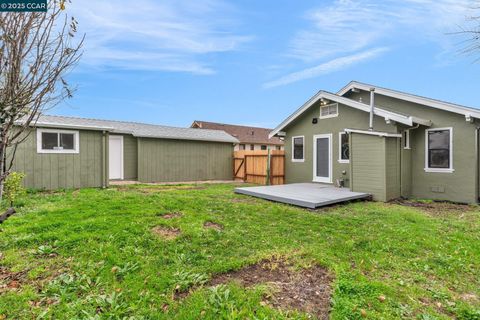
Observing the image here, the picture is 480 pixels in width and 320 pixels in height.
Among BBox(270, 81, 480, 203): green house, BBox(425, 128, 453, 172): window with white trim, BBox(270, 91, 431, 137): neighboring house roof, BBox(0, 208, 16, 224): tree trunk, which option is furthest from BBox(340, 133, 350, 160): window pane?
BBox(0, 208, 16, 224): tree trunk

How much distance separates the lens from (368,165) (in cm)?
846

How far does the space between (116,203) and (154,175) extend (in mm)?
7824

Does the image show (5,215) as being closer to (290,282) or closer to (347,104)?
(290,282)

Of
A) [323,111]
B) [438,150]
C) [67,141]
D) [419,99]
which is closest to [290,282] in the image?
[438,150]

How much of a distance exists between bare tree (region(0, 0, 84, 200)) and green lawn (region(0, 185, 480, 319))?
1460mm

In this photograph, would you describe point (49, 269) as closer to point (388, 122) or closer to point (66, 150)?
point (66, 150)

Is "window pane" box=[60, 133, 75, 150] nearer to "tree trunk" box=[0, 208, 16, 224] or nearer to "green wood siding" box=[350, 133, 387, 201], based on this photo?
"tree trunk" box=[0, 208, 16, 224]

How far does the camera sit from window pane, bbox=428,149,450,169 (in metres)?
8.77

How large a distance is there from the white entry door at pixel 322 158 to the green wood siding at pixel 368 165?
1.77 m

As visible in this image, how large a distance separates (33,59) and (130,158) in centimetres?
1153

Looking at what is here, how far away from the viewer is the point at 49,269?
315cm

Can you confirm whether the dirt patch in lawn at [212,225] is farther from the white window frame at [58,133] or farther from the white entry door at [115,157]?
the white entry door at [115,157]

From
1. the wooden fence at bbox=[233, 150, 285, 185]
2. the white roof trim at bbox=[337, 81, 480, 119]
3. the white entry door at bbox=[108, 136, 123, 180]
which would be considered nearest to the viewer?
the white roof trim at bbox=[337, 81, 480, 119]

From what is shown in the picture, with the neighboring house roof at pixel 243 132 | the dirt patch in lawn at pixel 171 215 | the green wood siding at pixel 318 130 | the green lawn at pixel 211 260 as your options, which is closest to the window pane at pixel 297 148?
the green wood siding at pixel 318 130
